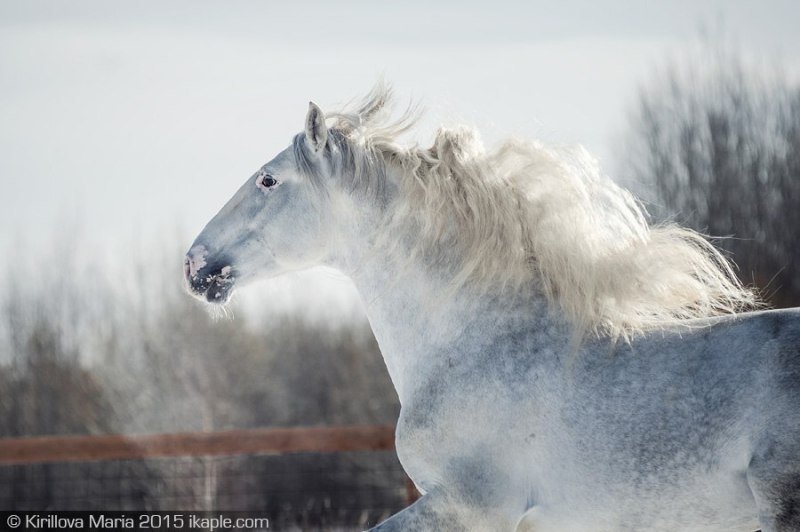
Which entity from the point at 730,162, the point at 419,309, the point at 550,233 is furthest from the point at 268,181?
the point at 730,162

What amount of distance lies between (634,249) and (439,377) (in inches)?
39.5

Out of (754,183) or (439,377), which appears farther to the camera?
(754,183)

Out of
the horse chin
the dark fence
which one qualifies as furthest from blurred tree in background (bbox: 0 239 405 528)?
the horse chin

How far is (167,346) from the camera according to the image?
29547mm

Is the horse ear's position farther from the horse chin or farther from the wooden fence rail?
the wooden fence rail

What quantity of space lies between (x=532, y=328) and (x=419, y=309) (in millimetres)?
534

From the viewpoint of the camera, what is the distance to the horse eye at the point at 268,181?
4.62 meters

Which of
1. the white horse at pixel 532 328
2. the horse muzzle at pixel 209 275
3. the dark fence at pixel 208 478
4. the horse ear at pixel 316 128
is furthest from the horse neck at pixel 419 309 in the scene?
the dark fence at pixel 208 478

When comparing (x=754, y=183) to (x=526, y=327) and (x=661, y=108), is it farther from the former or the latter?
(x=526, y=327)

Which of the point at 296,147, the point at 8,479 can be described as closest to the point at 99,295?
A: the point at 8,479

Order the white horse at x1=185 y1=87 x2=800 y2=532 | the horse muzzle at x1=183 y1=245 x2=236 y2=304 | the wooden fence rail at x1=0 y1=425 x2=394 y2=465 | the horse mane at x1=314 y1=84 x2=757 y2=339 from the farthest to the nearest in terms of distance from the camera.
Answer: the wooden fence rail at x1=0 y1=425 x2=394 y2=465 → the horse muzzle at x1=183 y1=245 x2=236 y2=304 → the horse mane at x1=314 y1=84 x2=757 y2=339 → the white horse at x1=185 y1=87 x2=800 y2=532

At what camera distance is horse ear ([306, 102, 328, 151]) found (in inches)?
177

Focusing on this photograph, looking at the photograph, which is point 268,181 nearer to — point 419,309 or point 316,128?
point 316,128

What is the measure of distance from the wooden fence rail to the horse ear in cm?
442
